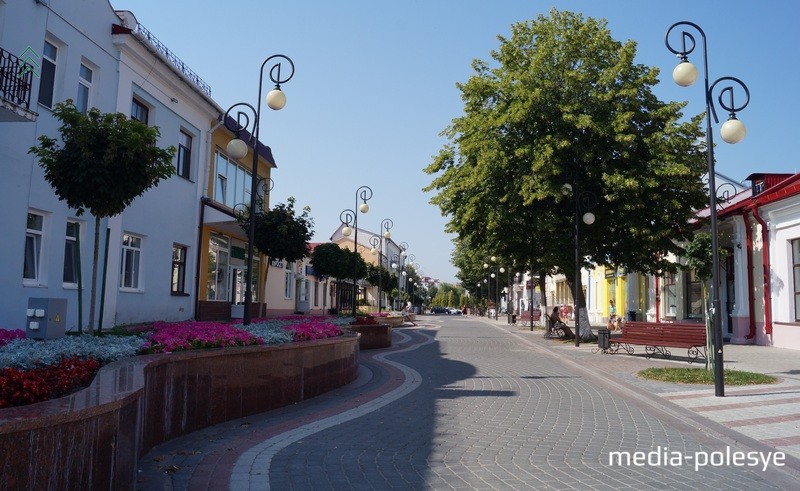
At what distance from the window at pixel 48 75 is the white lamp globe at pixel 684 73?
12.4 m

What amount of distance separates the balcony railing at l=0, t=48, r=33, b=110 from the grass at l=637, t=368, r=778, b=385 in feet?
42.3

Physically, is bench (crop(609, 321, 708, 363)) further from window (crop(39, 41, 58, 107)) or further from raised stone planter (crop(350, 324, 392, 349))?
window (crop(39, 41, 58, 107))

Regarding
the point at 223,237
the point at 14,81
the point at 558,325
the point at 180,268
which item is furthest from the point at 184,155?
the point at 558,325

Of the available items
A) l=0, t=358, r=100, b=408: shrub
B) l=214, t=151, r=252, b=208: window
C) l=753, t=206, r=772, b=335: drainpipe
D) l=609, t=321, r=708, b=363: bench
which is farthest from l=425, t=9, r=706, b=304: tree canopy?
l=0, t=358, r=100, b=408: shrub

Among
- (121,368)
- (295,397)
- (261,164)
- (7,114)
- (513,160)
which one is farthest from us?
(261,164)

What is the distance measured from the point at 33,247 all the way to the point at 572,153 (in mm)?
15493

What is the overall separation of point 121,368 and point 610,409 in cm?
673

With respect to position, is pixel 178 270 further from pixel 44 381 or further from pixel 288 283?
pixel 288 283

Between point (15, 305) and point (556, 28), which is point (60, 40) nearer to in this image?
point (15, 305)

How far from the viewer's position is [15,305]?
12.9 m

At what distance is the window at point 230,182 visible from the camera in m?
24.0

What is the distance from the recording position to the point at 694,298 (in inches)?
1118

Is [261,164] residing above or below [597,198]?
above

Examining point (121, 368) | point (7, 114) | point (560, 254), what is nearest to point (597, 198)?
point (560, 254)
